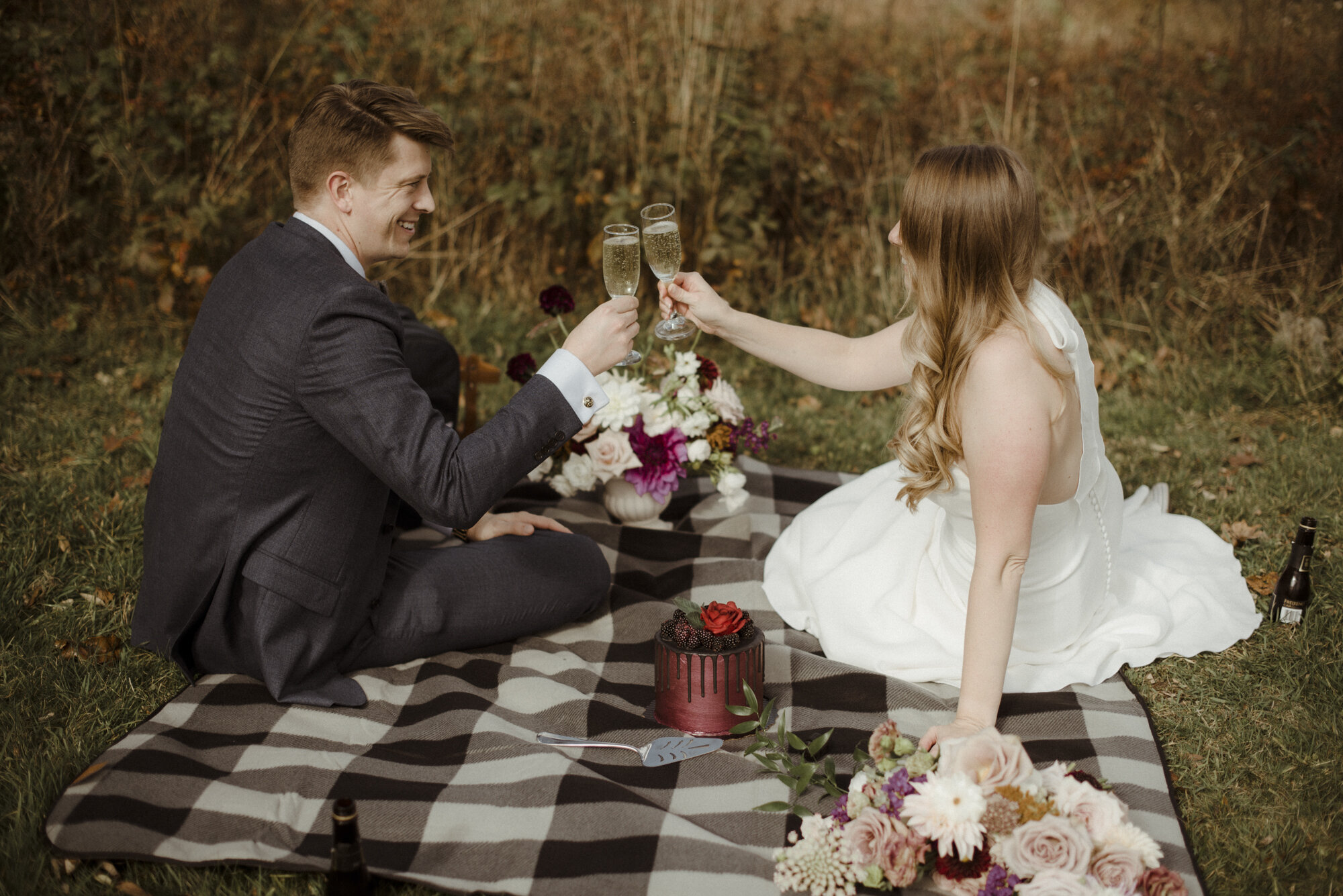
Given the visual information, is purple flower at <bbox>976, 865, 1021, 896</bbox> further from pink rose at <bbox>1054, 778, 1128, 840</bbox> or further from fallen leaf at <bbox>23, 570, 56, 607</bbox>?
fallen leaf at <bbox>23, 570, 56, 607</bbox>

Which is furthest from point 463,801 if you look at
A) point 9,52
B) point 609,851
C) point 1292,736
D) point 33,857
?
point 9,52

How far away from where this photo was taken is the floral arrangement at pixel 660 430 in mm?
4066

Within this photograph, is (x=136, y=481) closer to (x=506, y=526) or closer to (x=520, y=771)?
(x=506, y=526)

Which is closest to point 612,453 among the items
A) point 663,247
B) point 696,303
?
point 696,303

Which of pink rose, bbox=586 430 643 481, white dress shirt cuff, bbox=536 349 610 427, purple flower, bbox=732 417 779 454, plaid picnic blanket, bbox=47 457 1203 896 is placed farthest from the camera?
purple flower, bbox=732 417 779 454

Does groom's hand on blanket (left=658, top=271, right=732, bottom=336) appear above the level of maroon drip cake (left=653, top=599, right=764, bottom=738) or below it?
above

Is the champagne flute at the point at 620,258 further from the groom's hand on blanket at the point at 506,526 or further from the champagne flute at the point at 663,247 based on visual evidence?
the groom's hand on blanket at the point at 506,526

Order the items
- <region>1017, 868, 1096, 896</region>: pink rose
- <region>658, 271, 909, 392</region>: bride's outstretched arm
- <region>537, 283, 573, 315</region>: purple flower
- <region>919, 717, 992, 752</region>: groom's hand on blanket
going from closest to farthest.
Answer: <region>1017, 868, 1096, 896</region>: pink rose
<region>919, 717, 992, 752</region>: groom's hand on blanket
<region>658, 271, 909, 392</region>: bride's outstretched arm
<region>537, 283, 573, 315</region>: purple flower

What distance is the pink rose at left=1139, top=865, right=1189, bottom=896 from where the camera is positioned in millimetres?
2180

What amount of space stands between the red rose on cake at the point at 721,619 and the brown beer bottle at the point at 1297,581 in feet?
6.54

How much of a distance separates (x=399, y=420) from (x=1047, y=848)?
1.84 metres

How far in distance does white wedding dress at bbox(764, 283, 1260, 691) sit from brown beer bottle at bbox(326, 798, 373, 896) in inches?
69.0

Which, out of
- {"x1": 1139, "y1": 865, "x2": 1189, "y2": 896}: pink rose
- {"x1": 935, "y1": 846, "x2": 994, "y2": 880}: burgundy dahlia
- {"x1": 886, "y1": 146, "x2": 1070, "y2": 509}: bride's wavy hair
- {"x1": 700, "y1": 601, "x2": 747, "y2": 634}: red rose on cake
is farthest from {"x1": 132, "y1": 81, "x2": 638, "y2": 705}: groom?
{"x1": 1139, "y1": 865, "x2": 1189, "y2": 896}: pink rose

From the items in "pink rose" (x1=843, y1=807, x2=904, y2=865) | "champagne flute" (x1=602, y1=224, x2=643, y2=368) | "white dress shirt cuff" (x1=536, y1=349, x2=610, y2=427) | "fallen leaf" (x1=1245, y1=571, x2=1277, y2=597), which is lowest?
"fallen leaf" (x1=1245, y1=571, x2=1277, y2=597)
